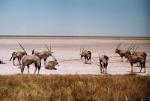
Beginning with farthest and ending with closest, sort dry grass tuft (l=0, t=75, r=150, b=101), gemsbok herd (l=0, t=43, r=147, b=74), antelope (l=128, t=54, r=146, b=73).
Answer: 1. antelope (l=128, t=54, r=146, b=73)
2. gemsbok herd (l=0, t=43, r=147, b=74)
3. dry grass tuft (l=0, t=75, r=150, b=101)

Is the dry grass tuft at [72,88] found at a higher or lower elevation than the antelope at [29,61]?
lower

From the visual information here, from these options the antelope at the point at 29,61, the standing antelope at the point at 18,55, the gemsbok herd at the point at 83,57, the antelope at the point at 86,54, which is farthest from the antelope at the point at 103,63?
A: the standing antelope at the point at 18,55

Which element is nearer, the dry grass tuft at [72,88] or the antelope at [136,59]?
the dry grass tuft at [72,88]

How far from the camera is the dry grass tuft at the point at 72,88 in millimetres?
2771

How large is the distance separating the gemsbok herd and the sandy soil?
0.03 meters

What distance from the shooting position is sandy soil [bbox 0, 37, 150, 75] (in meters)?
2.83

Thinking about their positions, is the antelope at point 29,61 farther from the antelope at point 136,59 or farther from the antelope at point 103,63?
the antelope at point 136,59

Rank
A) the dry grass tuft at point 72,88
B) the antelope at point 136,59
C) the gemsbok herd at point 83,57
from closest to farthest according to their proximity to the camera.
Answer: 1. the dry grass tuft at point 72,88
2. the gemsbok herd at point 83,57
3. the antelope at point 136,59

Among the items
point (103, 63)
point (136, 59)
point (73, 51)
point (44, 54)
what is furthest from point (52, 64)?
point (136, 59)

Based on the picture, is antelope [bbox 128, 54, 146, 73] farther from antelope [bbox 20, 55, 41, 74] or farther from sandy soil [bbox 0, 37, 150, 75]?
antelope [bbox 20, 55, 41, 74]

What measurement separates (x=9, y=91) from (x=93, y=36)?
872 mm

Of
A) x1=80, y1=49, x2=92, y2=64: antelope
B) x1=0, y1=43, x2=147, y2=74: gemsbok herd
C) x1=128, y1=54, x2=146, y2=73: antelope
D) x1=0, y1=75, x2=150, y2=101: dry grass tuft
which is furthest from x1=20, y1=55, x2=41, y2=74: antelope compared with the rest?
x1=128, y1=54, x2=146, y2=73: antelope

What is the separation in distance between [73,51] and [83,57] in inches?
4.0

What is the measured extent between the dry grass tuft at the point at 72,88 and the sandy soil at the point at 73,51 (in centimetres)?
6
